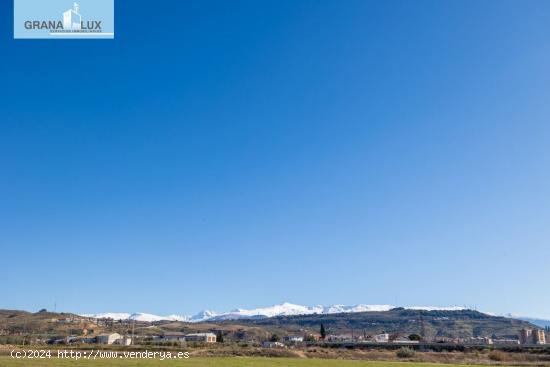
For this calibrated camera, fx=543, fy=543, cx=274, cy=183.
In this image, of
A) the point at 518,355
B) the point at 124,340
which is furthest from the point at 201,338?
the point at 518,355

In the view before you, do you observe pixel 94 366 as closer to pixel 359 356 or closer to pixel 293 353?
pixel 293 353

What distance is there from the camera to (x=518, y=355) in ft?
366

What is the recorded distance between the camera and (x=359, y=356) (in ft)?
355

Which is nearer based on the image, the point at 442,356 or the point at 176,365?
the point at 176,365

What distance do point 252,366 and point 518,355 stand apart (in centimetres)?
7919

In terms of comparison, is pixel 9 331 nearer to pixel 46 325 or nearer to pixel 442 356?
pixel 46 325

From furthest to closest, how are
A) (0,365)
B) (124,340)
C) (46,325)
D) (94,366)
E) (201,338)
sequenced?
(46,325) → (201,338) → (124,340) → (94,366) → (0,365)

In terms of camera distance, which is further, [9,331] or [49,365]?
[9,331]

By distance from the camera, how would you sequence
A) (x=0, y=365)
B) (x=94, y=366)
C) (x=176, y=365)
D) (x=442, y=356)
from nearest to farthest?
(x=0, y=365), (x=94, y=366), (x=176, y=365), (x=442, y=356)

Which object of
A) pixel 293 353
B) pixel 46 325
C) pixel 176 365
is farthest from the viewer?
pixel 46 325

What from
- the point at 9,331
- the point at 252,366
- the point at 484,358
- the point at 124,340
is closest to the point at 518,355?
the point at 484,358

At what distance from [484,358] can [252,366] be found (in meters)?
70.9

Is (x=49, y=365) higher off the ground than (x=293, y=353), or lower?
higher

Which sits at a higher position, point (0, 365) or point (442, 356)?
point (0, 365)
